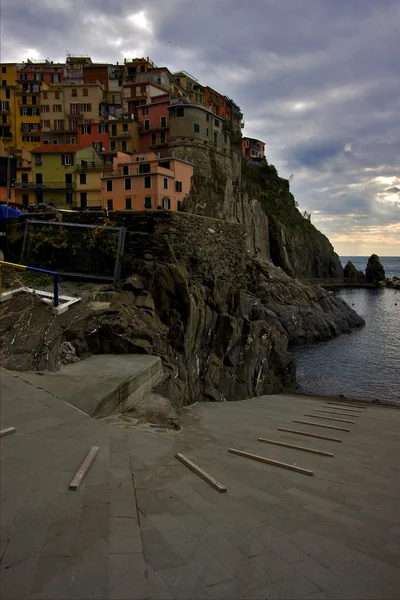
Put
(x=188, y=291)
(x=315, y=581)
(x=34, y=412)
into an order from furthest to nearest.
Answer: (x=188, y=291) < (x=34, y=412) < (x=315, y=581)

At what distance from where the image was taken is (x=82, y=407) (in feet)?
26.1

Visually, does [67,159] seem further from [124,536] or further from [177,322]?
[124,536]

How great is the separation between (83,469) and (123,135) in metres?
60.5

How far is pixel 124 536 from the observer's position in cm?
412

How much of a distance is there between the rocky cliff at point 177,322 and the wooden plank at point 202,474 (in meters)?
4.95

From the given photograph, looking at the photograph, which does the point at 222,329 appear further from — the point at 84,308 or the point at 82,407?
the point at 82,407

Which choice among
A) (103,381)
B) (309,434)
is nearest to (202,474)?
(103,381)

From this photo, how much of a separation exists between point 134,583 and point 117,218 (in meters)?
17.0

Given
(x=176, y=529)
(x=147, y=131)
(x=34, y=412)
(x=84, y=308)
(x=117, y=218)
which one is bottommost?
(x=176, y=529)

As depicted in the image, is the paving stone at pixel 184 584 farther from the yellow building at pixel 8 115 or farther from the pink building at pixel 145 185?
the yellow building at pixel 8 115

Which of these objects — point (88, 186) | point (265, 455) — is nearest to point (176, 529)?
point (265, 455)

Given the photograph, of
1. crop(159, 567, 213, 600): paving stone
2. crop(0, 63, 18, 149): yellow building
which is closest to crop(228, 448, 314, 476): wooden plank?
crop(159, 567, 213, 600): paving stone

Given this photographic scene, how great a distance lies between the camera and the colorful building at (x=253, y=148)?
103 m

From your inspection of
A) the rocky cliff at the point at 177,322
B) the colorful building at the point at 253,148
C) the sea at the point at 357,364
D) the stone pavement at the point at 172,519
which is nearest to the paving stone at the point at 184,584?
the stone pavement at the point at 172,519
